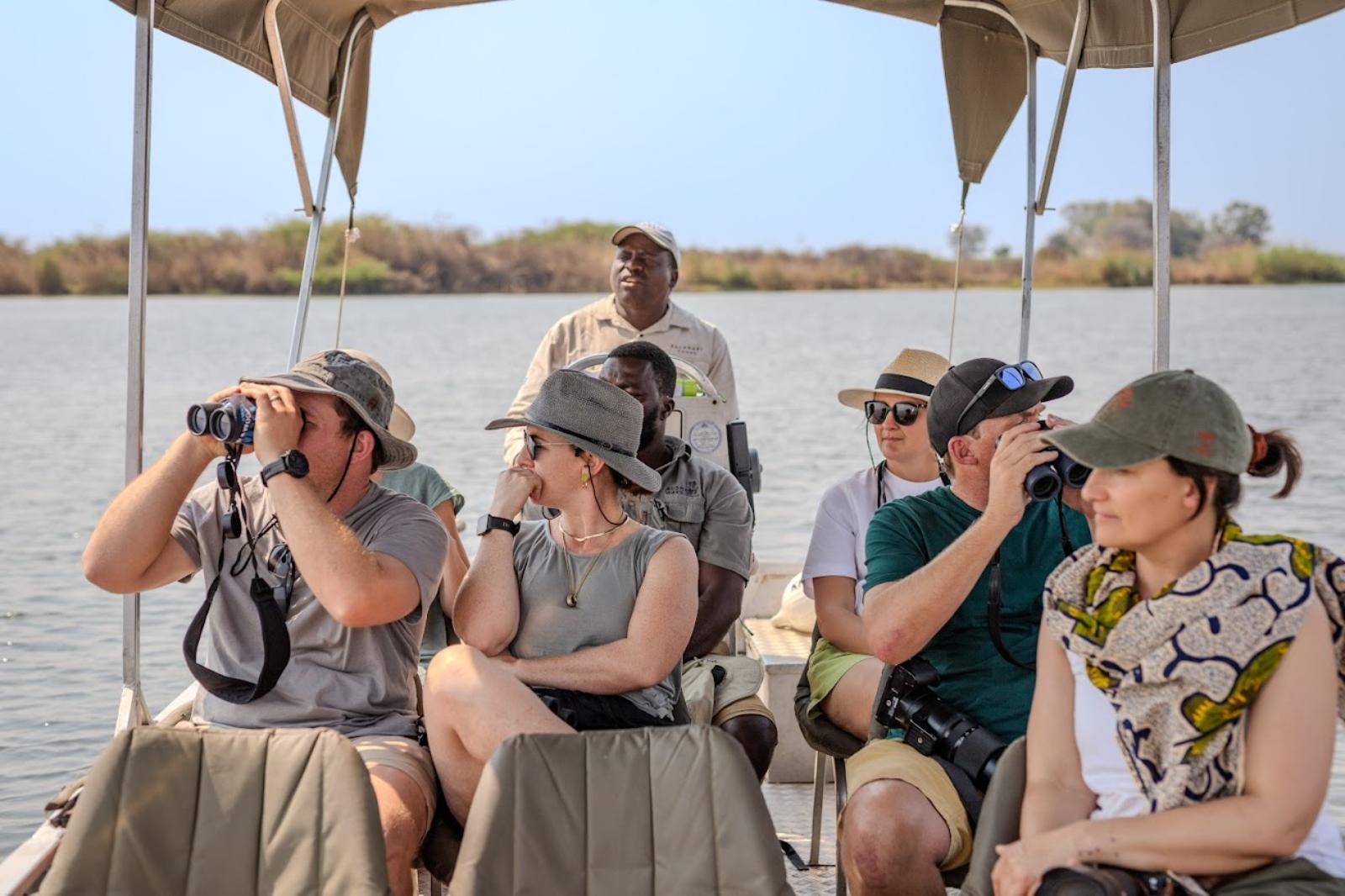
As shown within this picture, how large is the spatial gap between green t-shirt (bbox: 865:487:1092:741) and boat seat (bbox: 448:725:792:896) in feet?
2.31

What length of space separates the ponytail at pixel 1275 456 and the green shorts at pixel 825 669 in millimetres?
1224

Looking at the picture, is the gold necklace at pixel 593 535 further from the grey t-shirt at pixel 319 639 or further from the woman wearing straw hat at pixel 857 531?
the woman wearing straw hat at pixel 857 531

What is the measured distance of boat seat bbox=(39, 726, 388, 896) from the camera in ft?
6.84

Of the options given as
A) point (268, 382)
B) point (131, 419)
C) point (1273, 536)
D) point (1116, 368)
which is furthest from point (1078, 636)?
point (1116, 368)

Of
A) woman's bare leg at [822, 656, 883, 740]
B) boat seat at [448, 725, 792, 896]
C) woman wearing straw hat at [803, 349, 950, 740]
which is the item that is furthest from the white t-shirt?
boat seat at [448, 725, 792, 896]

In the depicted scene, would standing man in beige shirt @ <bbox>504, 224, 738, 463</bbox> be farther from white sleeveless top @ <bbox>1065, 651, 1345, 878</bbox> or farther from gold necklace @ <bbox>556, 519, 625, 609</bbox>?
white sleeveless top @ <bbox>1065, 651, 1345, 878</bbox>

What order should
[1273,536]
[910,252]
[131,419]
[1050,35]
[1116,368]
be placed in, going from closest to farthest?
[1273,536]
[131,419]
[1050,35]
[1116,368]
[910,252]

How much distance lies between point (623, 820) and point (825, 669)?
113 centimetres

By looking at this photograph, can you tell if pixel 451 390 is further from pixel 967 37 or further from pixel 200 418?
pixel 200 418

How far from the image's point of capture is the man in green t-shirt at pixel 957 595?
2.55 meters

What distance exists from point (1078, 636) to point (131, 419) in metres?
2.03

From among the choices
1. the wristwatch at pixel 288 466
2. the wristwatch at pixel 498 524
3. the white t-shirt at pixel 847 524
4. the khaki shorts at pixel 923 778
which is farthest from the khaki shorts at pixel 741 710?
the wristwatch at pixel 288 466

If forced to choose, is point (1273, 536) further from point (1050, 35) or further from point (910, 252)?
point (910, 252)

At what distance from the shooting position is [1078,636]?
82.6 inches
